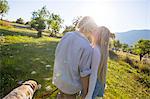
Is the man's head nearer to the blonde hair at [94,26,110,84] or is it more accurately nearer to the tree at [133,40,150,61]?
the blonde hair at [94,26,110,84]

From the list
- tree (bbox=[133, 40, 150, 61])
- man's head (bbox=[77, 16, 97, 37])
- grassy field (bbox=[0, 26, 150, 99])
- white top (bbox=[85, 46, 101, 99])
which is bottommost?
tree (bbox=[133, 40, 150, 61])

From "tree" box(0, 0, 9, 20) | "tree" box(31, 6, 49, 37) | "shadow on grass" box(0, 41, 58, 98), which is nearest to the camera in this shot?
"shadow on grass" box(0, 41, 58, 98)

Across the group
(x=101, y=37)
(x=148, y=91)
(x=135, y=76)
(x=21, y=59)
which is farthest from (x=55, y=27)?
(x=101, y=37)

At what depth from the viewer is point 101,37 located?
130 inches

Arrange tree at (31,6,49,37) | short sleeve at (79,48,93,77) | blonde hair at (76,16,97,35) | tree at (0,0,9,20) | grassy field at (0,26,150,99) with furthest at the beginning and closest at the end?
tree at (0,0,9,20) < tree at (31,6,49,37) < grassy field at (0,26,150,99) < blonde hair at (76,16,97,35) < short sleeve at (79,48,93,77)

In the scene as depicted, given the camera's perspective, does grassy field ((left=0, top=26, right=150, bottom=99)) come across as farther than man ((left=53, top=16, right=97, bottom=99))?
Yes

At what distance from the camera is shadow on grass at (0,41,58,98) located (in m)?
7.80

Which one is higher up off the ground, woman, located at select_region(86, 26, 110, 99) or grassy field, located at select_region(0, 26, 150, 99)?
woman, located at select_region(86, 26, 110, 99)

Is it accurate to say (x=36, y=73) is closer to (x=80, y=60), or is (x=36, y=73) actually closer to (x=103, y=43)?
(x=103, y=43)

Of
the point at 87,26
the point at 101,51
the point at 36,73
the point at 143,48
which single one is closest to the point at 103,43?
the point at 101,51

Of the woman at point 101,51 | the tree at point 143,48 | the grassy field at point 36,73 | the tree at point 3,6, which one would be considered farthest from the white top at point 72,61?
the tree at point 143,48

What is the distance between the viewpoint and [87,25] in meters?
3.14

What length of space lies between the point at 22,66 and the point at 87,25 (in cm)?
641

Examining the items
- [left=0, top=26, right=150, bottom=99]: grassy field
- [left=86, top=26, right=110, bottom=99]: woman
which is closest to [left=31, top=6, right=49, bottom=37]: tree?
[left=0, top=26, right=150, bottom=99]: grassy field
